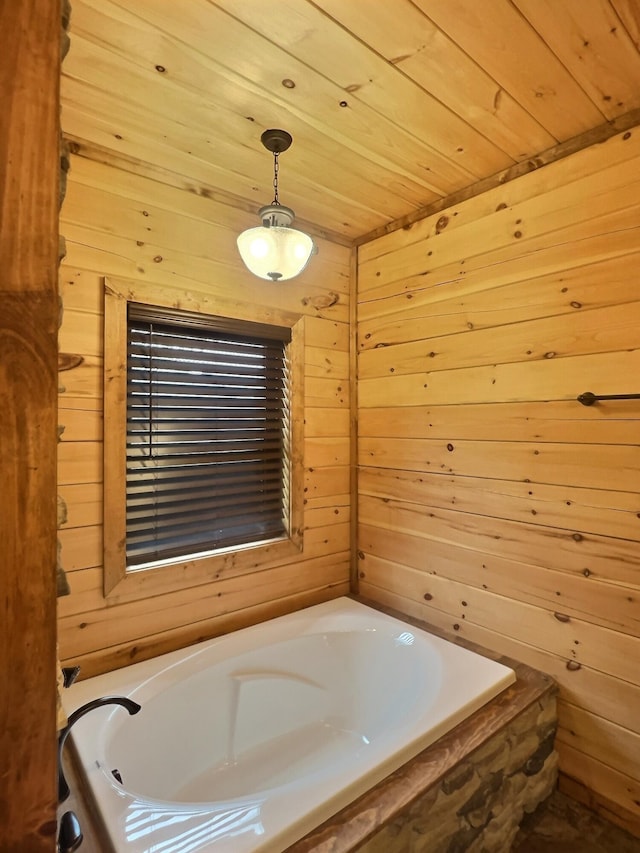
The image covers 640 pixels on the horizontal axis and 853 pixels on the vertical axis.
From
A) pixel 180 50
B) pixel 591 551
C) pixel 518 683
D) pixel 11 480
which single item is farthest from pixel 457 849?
pixel 180 50

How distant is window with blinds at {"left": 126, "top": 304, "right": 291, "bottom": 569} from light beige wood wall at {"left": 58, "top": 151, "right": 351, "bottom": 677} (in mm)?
136

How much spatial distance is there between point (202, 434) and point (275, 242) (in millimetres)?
888

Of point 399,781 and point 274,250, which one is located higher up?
point 274,250

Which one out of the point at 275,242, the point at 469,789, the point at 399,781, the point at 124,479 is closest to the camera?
the point at 399,781

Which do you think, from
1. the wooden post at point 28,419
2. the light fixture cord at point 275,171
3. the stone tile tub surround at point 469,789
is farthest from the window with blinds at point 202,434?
the wooden post at point 28,419

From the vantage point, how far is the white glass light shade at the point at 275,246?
1634 mm

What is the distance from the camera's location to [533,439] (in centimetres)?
178

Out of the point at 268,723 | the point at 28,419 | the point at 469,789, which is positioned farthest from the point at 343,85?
the point at 268,723

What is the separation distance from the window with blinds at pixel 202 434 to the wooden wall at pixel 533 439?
23.4 inches

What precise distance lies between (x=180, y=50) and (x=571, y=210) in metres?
1.42

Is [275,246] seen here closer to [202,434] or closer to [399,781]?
[202,434]

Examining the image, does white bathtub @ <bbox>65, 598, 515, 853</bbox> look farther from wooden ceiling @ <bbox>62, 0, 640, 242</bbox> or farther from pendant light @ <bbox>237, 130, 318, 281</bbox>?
wooden ceiling @ <bbox>62, 0, 640, 242</bbox>

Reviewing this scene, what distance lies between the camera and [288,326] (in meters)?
2.25

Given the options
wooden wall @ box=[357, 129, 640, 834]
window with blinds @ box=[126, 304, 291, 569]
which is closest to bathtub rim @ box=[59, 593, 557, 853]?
wooden wall @ box=[357, 129, 640, 834]
